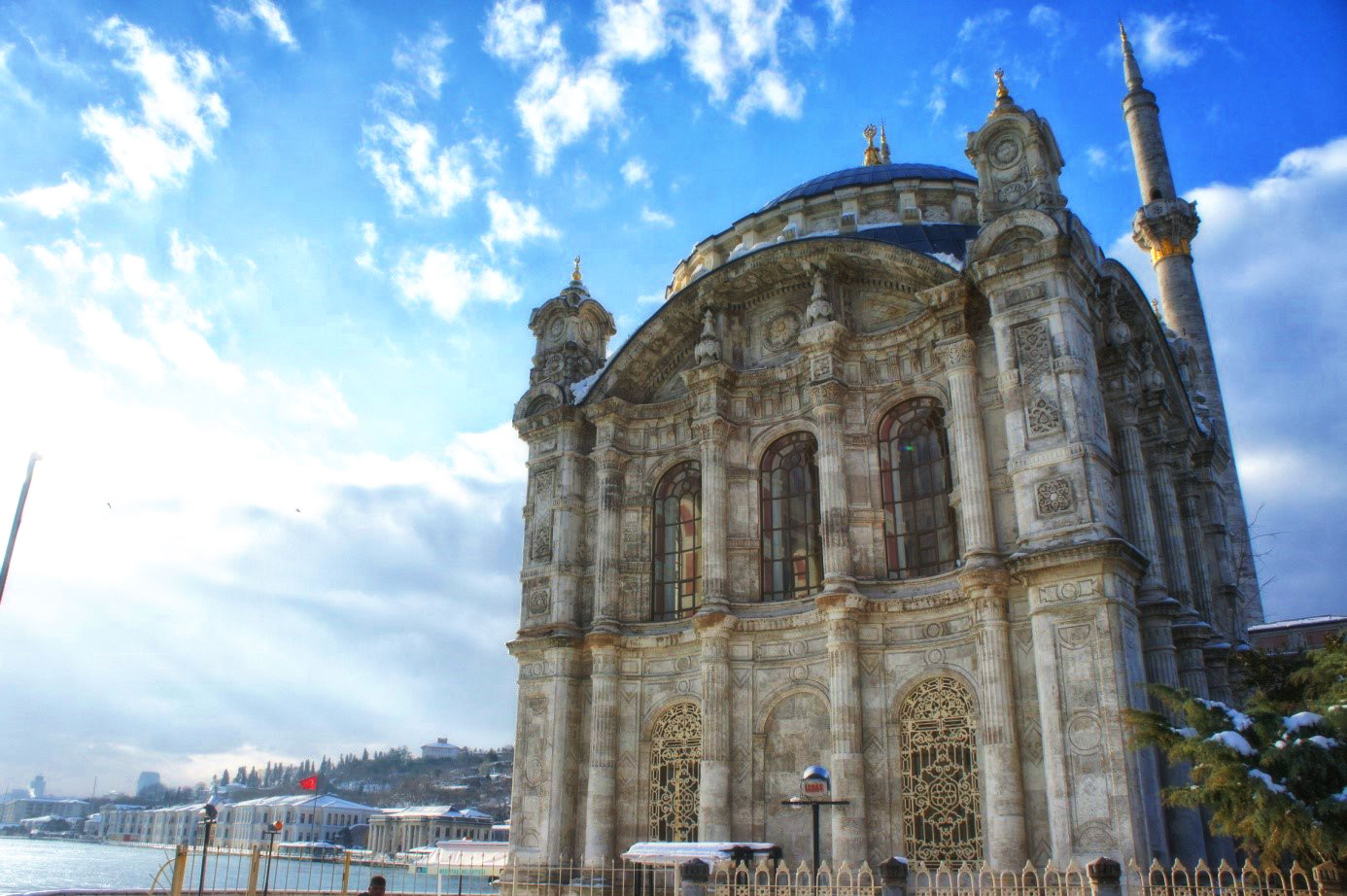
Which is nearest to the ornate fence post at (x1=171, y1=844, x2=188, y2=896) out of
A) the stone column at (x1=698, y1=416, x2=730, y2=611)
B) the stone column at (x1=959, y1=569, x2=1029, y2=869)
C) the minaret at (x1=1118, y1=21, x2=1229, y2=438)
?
the stone column at (x1=698, y1=416, x2=730, y2=611)

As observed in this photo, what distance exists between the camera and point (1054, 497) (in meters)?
16.0

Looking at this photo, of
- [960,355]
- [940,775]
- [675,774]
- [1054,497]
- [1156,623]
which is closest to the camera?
[1054,497]

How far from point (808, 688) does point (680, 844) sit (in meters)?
4.23

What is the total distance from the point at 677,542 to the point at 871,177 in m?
11.7

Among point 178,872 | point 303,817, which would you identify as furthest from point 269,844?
point 303,817

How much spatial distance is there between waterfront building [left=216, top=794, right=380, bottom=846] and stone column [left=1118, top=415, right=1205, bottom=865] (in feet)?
325

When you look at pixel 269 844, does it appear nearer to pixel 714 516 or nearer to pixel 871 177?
pixel 714 516

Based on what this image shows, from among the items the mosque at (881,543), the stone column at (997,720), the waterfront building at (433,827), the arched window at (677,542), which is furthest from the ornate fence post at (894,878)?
the waterfront building at (433,827)

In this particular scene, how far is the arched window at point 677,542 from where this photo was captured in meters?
21.6

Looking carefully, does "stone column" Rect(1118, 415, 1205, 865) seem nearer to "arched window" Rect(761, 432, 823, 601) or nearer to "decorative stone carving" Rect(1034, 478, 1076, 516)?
"decorative stone carving" Rect(1034, 478, 1076, 516)

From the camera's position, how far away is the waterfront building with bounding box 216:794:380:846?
106 metres

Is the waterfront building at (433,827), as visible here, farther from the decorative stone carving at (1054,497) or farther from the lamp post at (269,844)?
the decorative stone carving at (1054,497)

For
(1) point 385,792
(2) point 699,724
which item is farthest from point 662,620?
(1) point 385,792

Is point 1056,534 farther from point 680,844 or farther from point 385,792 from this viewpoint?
point 385,792
